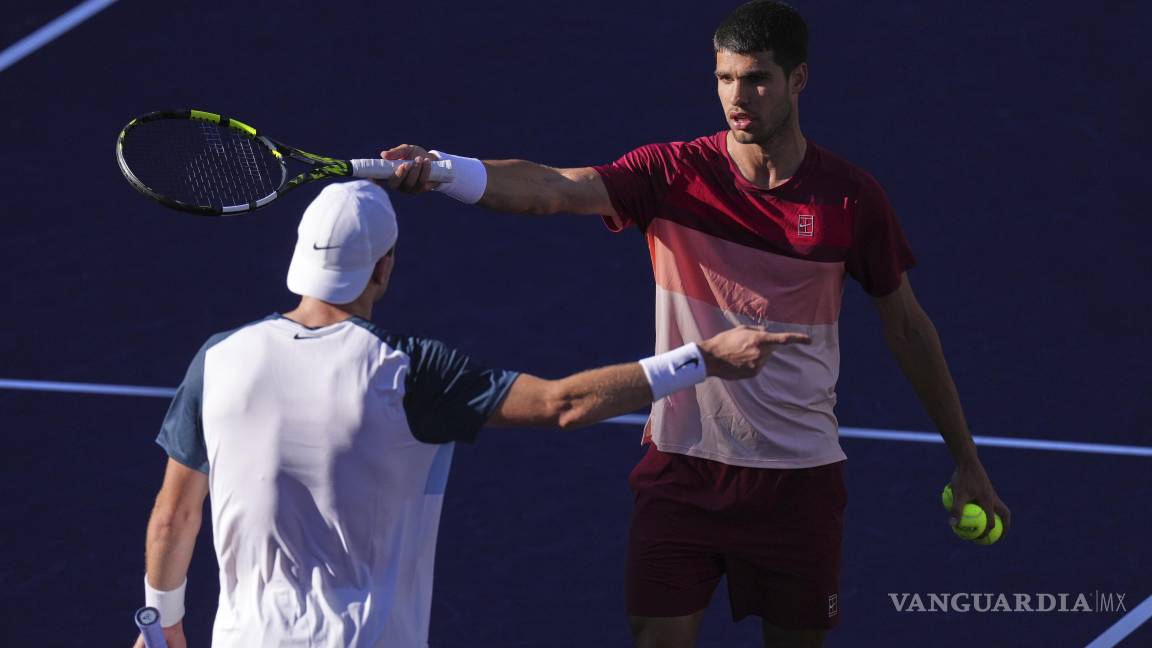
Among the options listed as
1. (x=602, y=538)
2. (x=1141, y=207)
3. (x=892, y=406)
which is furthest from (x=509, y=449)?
(x=1141, y=207)

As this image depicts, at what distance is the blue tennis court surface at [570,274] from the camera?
7102 millimetres

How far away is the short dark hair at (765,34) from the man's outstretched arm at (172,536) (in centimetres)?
192

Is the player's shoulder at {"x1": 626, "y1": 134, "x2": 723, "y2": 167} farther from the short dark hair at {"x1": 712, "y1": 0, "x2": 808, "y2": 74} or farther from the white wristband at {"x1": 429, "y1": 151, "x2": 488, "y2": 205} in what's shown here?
the white wristband at {"x1": 429, "y1": 151, "x2": 488, "y2": 205}

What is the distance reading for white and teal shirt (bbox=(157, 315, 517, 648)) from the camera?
4438 mm

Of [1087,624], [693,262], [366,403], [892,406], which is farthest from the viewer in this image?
[892,406]

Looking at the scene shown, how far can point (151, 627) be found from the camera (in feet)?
15.8

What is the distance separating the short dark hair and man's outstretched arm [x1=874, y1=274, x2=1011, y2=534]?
741 millimetres

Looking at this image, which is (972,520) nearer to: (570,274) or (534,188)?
(534,188)

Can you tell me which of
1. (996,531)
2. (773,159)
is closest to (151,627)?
(773,159)

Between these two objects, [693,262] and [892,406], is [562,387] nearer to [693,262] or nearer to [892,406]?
[693,262]

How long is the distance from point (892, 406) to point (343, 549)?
356 centimetres

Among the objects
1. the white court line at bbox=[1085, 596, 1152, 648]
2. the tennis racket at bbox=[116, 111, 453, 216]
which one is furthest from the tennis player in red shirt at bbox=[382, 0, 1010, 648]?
the white court line at bbox=[1085, 596, 1152, 648]

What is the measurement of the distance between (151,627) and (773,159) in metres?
2.14

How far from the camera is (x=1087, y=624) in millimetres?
7098
